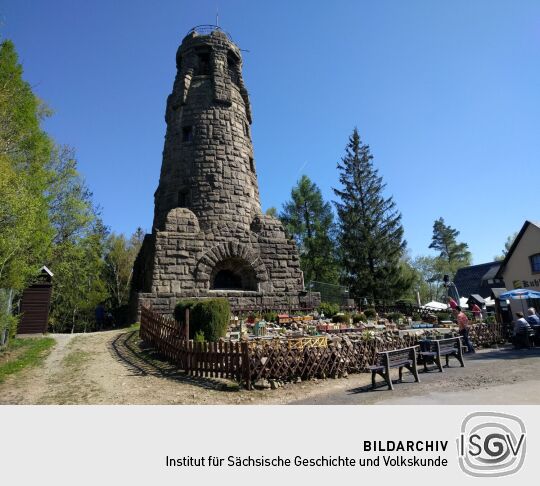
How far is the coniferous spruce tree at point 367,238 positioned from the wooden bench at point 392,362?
19.1 metres

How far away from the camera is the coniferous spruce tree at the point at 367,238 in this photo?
88.6ft

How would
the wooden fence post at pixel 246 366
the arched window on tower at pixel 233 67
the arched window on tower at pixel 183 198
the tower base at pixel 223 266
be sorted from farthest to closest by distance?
the arched window on tower at pixel 233 67, the arched window on tower at pixel 183 198, the tower base at pixel 223 266, the wooden fence post at pixel 246 366

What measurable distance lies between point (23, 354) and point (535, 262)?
26883 millimetres

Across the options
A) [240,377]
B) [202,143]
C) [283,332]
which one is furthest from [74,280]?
[240,377]

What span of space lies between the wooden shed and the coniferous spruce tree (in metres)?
20.7

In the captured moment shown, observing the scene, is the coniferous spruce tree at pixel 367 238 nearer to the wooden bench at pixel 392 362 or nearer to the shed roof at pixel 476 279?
the shed roof at pixel 476 279

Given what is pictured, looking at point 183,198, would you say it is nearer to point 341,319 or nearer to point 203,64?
point 203,64

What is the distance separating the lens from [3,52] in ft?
40.1

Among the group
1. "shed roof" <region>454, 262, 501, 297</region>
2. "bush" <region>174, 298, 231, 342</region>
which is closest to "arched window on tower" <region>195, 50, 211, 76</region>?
"bush" <region>174, 298, 231, 342</region>

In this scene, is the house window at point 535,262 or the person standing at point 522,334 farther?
the house window at point 535,262

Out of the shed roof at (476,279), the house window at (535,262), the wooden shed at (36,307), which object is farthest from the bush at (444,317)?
the wooden shed at (36,307)

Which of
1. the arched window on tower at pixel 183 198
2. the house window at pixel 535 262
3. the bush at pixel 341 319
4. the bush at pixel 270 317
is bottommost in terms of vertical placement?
the bush at pixel 341 319
